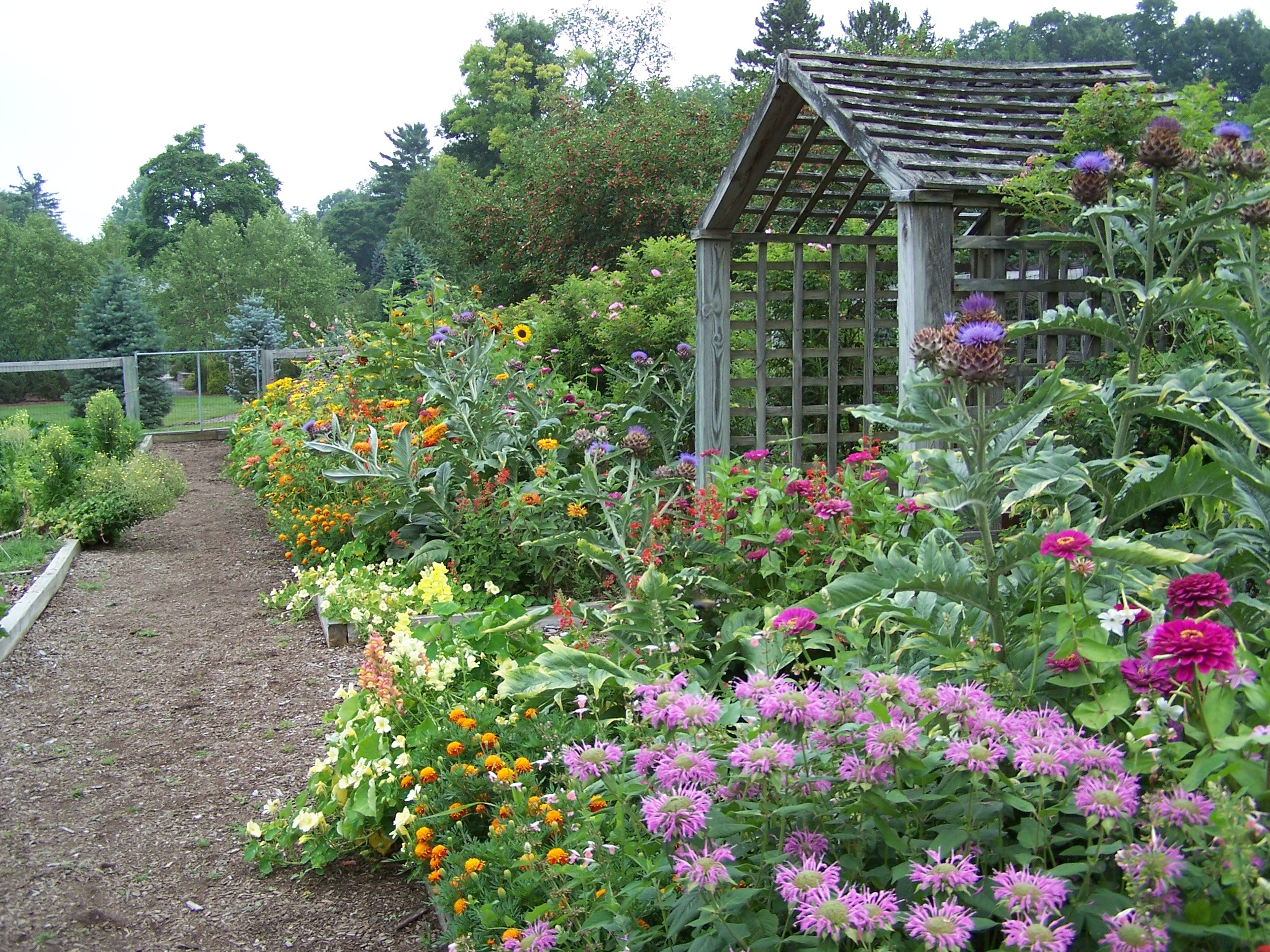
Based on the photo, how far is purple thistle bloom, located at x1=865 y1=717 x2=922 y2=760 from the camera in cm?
140

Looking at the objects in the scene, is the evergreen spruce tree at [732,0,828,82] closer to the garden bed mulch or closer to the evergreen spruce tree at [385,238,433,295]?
the evergreen spruce tree at [385,238,433,295]

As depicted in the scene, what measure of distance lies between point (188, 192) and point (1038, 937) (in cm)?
4726

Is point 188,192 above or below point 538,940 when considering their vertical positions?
above

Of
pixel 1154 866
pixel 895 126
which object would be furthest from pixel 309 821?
pixel 895 126

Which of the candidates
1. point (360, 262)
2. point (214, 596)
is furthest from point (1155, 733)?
point (360, 262)

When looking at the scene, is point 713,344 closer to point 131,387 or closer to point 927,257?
point 927,257

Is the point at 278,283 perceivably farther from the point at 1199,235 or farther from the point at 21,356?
the point at 1199,235

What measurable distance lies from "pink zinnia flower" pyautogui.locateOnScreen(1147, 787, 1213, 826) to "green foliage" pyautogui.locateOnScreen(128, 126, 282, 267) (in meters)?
44.1

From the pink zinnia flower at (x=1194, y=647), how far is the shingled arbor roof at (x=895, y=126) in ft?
10.2

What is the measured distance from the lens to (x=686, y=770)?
144cm

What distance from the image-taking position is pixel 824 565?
10.3 feet

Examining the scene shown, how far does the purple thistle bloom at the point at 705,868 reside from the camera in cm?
132

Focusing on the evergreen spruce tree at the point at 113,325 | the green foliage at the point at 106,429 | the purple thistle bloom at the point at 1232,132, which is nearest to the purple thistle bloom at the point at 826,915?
the purple thistle bloom at the point at 1232,132

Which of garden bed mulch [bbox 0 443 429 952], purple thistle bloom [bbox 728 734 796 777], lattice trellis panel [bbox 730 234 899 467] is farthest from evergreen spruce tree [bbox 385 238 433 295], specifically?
purple thistle bloom [bbox 728 734 796 777]
